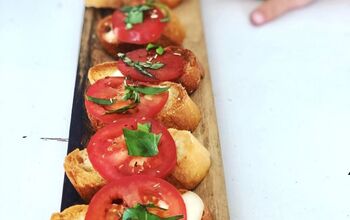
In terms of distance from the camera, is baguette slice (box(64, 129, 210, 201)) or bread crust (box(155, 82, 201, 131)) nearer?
baguette slice (box(64, 129, 210, 201))

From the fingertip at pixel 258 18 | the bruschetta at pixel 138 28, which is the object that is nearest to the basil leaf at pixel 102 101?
the bruschetta at pixel 138 28

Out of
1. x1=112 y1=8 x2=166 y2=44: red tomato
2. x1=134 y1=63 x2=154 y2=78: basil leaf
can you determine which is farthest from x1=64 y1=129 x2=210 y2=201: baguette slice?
x1=112 y1=8 x2=166 y2=44: red tomato

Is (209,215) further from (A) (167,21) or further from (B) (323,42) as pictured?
(B) (323,42)

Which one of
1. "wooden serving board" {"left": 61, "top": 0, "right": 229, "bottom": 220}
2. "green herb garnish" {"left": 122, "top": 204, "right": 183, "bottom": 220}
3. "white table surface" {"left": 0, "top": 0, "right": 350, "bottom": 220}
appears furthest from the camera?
"white table surface" {"left": 0, "top": 0, "right": 350, "bottom": 220}

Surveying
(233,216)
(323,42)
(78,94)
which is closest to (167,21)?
(78,94)

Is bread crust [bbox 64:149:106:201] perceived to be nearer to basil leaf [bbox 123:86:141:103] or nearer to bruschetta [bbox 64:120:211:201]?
bruschetta [bbox 64:120:211:201]
